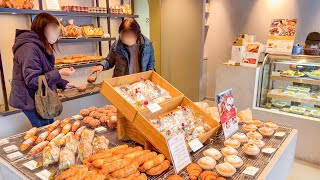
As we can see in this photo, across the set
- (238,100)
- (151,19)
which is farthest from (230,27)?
(238,100)

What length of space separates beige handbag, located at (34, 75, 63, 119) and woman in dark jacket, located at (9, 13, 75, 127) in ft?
0.13

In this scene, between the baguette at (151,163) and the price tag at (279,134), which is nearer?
the baguette at (151,163)

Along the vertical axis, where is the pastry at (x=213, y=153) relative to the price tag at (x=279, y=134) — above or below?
above

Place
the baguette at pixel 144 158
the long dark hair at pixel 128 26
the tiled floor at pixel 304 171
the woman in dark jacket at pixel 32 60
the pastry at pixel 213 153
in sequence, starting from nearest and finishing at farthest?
1. the baguette at pixel 144 158
2. the pastry at pixel 213 153
3. the woman in dark jacket at pixel 32 60
4. the long dark hair at pixel 128 26
5. the tiled floor at pixel 304 171

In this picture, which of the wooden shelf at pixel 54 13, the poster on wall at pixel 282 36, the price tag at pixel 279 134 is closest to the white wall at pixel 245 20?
the poster on wall at pixel 282 36

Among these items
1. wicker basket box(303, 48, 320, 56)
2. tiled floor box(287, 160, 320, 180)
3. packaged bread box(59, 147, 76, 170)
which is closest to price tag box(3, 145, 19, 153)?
packaged bread box(59, 147, 76, 170)

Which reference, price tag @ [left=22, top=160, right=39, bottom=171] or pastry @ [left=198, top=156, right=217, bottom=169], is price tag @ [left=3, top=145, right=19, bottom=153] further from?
pastry @ [left=198, top=156, right=217, bottom=169]

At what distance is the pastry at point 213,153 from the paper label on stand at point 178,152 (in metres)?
0.13

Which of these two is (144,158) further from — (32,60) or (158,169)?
(32,60)

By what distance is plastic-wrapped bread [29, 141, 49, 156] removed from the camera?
57.1 inches

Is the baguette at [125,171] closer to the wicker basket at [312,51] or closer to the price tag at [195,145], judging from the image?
the price tag at [195,145]

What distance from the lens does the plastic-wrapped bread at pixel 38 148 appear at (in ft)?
4.76

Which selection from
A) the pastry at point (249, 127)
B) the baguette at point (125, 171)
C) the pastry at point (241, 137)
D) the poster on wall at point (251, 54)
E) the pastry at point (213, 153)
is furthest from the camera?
the poster on wall at point (251, 54)

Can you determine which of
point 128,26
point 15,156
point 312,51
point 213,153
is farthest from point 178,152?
point 312,51
